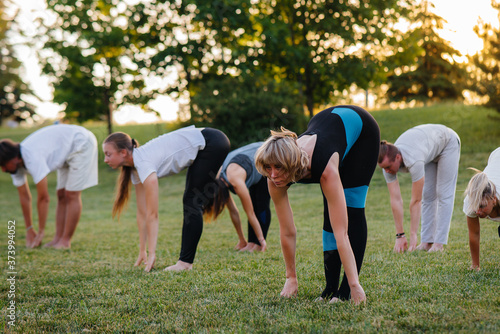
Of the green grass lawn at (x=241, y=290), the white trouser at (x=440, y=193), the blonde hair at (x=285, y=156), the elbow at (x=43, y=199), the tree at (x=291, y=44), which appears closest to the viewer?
the blonde hair at (x=285, y=156)

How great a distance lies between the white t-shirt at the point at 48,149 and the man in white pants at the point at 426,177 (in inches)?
181

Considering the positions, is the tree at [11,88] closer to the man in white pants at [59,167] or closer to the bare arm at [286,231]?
the man in white pants at [59,167]

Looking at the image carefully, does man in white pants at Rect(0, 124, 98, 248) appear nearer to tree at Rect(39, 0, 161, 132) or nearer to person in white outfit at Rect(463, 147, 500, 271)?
person in white outfit at Rect(463, 147, 500, 271)

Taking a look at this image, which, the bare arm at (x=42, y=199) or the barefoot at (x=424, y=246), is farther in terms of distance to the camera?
the bare arm at (x=42, y=199)

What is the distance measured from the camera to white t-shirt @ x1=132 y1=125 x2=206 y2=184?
5.02 meters

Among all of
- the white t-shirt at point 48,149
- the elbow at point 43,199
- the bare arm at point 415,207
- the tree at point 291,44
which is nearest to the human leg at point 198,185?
the bare arm at point 415,207

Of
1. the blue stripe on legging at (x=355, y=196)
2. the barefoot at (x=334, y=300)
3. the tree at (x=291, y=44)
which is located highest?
the tree at (x=291, y=44)

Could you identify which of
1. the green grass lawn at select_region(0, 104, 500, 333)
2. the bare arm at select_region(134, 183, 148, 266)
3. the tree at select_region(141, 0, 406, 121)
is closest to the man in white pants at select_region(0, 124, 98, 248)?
the green grass lawn at select_region(0, 104, 500, 333)

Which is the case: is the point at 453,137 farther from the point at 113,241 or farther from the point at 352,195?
the point at 113,241

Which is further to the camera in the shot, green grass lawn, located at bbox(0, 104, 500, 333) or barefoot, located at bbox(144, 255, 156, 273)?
barefoot, located at bbox(144, 255, 156, 273)

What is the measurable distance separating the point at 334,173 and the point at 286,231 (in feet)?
2.61

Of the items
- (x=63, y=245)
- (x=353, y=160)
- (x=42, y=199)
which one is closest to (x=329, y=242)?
(x=353, y=160)

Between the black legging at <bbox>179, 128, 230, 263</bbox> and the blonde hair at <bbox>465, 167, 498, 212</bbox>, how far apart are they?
258 centimetres

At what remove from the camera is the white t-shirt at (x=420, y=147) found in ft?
18.1
